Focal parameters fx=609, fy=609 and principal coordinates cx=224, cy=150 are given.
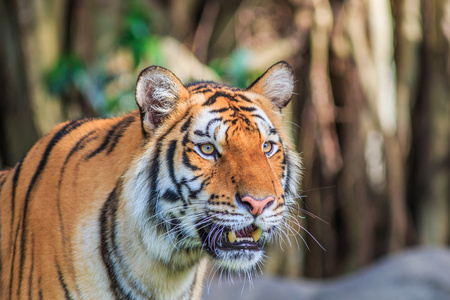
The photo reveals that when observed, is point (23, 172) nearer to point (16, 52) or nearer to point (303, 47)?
point (16, 52)

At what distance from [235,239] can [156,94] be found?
0.60 meters

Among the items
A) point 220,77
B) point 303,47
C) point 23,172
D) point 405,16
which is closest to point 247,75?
point 220,77

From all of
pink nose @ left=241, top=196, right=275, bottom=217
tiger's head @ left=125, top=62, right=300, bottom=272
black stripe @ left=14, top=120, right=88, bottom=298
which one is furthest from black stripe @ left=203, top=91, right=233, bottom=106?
black stripe @ left=14, top=120, right=88, bottom=298

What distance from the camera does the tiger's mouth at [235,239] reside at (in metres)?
2.15

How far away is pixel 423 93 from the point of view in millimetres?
6297

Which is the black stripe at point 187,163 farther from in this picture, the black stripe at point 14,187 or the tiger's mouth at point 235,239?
the black stripe at point 14,187

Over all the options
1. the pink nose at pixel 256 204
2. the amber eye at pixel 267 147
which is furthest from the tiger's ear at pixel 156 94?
the pink nose at pixel 256 204

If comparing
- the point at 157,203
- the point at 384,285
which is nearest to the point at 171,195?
the point at 157,203

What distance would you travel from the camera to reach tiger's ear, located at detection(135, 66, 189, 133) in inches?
85.8

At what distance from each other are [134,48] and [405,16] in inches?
109

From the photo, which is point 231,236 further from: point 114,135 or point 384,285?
point 384,285

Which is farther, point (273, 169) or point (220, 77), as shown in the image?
point (220, 77)

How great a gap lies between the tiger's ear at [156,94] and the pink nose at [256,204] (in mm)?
465

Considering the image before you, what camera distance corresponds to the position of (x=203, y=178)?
213cm
